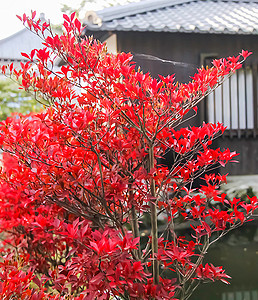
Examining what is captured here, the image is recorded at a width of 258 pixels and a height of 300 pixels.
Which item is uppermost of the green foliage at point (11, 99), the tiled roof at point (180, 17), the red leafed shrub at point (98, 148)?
the tiled roof at point (180, 17)

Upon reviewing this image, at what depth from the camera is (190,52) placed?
5.05 m

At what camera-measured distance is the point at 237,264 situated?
4355 millimetres

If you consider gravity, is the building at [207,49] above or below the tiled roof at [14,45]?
below

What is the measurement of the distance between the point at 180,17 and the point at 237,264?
11.5 ft

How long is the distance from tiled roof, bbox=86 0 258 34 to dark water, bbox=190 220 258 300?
109 inches

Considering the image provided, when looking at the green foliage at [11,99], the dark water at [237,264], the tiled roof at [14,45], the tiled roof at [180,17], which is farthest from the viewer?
the tiled roof at [14,45]

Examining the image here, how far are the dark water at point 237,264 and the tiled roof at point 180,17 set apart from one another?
2776mm

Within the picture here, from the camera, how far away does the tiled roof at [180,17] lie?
4550mm

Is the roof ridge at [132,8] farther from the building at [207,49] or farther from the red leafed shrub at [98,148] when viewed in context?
the red leafed shrub at [98,148]

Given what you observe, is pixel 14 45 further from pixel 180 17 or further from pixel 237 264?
pixel 237 264

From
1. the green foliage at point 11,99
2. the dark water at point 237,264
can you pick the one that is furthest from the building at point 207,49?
the green foliage at point 11,99

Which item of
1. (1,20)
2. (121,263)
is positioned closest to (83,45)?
(121,263)

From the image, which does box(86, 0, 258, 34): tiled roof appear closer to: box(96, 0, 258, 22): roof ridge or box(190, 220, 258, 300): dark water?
box(96, 0, 258, 22): roof ridge

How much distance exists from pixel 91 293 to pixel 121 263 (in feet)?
0.54
